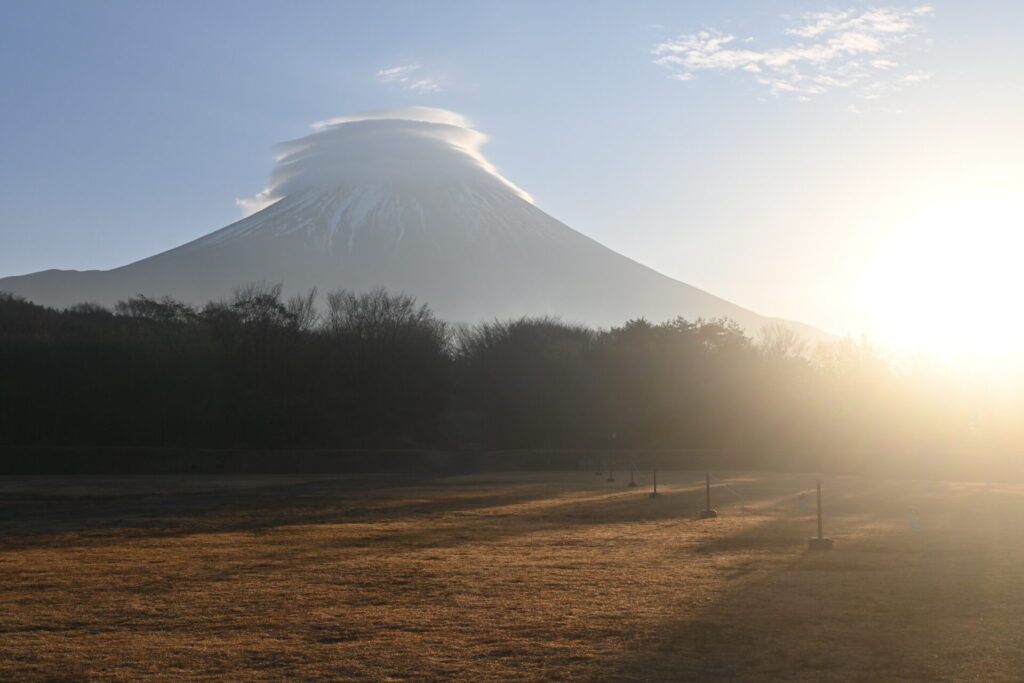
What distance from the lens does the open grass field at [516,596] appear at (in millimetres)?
10836

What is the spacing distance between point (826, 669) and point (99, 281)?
20200cm

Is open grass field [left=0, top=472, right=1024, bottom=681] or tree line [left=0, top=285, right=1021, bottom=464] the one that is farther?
tree line [left=0, top=285, right=1021, bottom=464]

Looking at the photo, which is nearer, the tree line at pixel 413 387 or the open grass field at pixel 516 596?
the open grass field at pixel 516 596

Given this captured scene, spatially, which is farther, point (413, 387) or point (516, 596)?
point (413, 387)

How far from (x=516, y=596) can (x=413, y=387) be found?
207ft

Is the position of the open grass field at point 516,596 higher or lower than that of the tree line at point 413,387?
lower

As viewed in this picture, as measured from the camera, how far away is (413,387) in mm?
77625

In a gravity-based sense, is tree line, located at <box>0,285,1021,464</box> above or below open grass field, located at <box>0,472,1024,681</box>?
above

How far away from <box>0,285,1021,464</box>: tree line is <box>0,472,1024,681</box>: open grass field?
130 ft

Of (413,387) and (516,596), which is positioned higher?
(413,387)

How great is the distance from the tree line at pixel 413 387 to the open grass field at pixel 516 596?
3975 cm

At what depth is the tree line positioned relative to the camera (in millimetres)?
69750

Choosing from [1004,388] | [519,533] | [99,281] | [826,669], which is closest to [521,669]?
[826,669]

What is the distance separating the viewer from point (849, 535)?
914 inches
